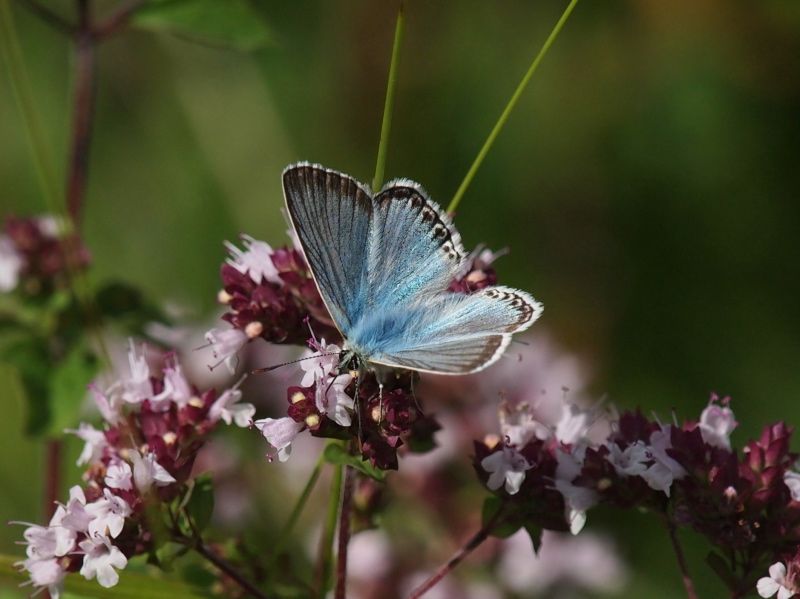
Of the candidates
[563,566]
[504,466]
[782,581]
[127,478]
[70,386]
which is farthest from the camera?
[563,566]

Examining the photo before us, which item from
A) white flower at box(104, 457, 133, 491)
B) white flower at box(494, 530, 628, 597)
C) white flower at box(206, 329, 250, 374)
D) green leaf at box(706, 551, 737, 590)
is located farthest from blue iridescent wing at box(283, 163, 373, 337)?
white flower at box(494, 530, 628, 597)

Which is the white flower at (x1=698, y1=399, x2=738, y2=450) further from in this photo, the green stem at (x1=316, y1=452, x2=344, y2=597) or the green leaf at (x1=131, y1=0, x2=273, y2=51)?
the green leaf at (x1=131, y1=0, x2=273, y2=51)

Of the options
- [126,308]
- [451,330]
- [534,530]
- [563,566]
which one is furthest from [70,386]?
[563,566]

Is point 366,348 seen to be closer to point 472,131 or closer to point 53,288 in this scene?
point 53,288

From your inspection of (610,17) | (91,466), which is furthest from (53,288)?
(610,17)

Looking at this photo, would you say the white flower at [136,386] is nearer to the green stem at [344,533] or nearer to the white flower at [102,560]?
the white flower at [102,560]

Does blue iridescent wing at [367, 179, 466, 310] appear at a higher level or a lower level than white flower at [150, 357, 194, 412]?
higher

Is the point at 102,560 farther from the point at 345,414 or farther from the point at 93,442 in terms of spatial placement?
the point at 345,414
